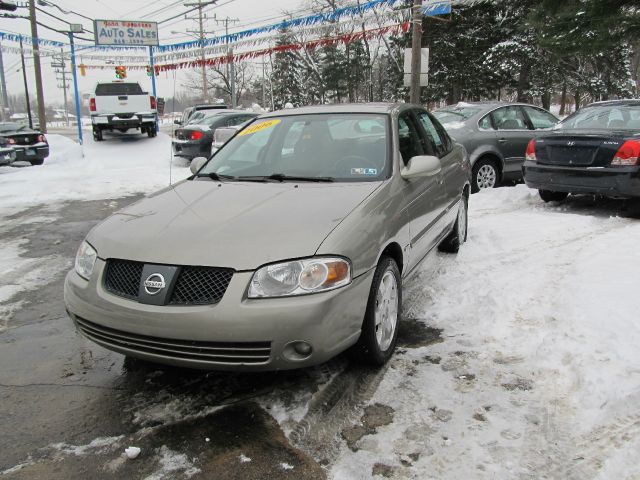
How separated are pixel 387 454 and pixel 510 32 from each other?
106 ft

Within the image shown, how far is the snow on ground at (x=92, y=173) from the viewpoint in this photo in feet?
35.1

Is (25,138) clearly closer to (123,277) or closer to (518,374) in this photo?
(123,277)

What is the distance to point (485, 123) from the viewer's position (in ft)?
29.3

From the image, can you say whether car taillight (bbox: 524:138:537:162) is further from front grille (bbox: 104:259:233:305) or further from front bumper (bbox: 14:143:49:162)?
front bumper (bbox: 14:143:49:162)

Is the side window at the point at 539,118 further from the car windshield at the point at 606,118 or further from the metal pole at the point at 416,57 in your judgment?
the metal pole at the point at 416,57

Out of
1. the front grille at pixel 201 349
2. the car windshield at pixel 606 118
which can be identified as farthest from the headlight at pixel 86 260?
the car windshield at pixel 606 118

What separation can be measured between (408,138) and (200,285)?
2333mm

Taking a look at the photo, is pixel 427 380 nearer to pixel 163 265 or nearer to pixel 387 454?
pixel 387 454

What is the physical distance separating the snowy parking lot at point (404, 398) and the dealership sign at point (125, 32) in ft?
64.6

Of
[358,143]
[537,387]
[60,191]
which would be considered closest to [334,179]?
[358,143]

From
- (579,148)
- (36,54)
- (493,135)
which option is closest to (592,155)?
(579,148)

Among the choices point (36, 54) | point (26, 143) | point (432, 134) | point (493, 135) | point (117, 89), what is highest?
point (36, 54)

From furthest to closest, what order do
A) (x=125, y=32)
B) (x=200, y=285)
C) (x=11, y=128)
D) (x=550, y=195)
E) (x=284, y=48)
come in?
(x=125, y=32)
(x=284, y=48)
(x=11, y=128)
(x=550, y=195)
(x=200, y=285)

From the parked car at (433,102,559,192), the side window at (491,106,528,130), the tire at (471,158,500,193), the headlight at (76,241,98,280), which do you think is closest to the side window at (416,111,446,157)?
the headlight at (76,241,98,280)
